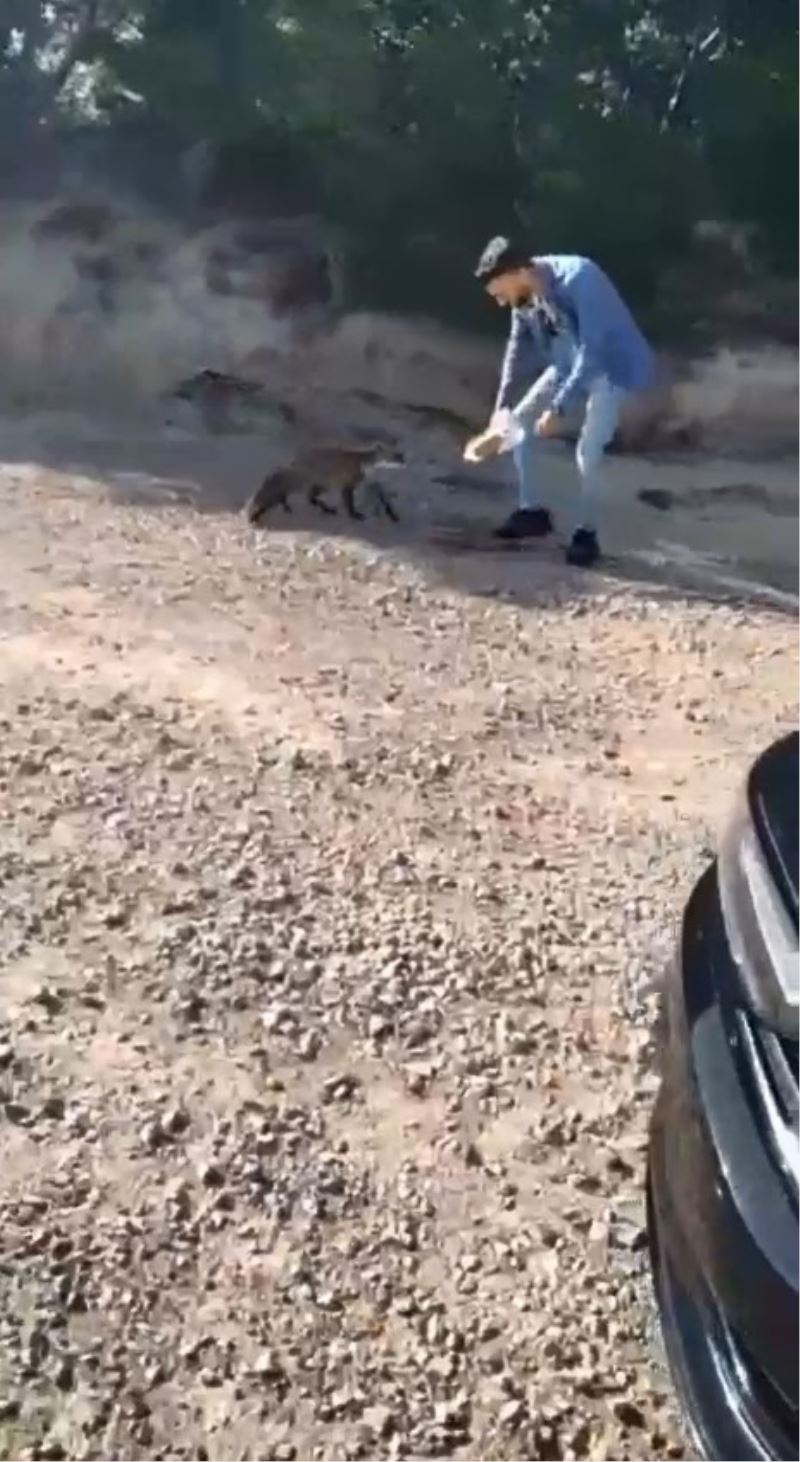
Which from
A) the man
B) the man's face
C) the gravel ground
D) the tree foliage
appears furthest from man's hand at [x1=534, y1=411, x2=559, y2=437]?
the tree foliage

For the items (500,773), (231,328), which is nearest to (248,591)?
(500,773)

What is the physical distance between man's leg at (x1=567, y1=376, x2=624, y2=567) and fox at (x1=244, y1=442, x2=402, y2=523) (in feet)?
2.74

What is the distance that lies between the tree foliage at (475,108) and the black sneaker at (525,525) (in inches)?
141

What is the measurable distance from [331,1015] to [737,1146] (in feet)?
4.48

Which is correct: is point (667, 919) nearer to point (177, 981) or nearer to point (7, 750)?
point (177, 981)

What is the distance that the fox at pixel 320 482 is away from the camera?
23.0ft

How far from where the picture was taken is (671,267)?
1063 cm

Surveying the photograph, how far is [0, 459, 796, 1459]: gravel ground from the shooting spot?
257 cm

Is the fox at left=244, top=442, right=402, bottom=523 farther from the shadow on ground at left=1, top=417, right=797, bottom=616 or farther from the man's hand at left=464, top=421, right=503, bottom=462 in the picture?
the man's hand at left=464, top=421, right=503, bottom=462

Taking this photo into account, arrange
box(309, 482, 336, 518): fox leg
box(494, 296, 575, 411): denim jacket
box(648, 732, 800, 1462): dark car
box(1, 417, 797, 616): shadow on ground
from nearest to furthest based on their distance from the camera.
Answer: box(648, 732, 800, 1462): dark car < box(494, 296, 575, 411): denim jacket < box(1, 417, 797, 616): shadow on ground < box(309, 482, 336, 518): fox leg

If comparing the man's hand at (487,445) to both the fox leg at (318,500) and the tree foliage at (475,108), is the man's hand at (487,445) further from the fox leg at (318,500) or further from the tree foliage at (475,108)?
the tree foliage at (475,108)

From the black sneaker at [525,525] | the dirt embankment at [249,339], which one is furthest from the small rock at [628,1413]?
the dirt embankment at [249,339]

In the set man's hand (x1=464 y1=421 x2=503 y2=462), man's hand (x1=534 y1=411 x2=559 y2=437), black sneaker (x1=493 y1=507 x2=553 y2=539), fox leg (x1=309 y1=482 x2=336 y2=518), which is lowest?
fox leg (x1=309 y1=482 x2=336 y2=518)

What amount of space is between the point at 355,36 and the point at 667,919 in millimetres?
7501
